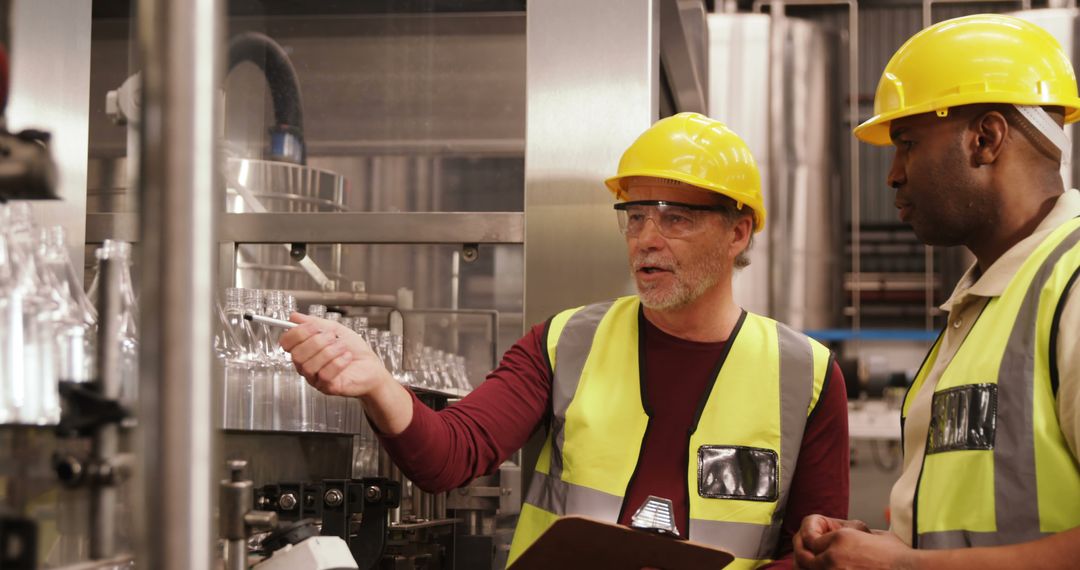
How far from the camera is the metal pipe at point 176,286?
729mm

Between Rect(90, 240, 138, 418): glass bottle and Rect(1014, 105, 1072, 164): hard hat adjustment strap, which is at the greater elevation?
Rect(1014, 105, 1072, 164): hard hat adjustment strap

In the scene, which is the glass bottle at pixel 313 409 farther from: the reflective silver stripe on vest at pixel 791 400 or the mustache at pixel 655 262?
the reflective silver stripe on vest at pixel 791 400

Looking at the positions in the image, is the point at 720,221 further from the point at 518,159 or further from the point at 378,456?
the point at 518,159

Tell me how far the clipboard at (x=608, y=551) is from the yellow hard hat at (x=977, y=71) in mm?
715

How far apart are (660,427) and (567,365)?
207 millimetres

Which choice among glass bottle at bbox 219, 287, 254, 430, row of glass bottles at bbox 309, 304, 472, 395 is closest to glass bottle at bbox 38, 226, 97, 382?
glass bottle at bbox 219, 287, 254, 430

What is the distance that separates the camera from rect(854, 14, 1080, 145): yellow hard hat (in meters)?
1.61

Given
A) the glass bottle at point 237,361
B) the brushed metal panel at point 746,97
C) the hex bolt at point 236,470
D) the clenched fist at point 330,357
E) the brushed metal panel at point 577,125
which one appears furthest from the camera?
the brushed metal panel at point 746,97

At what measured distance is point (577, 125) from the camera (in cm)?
226

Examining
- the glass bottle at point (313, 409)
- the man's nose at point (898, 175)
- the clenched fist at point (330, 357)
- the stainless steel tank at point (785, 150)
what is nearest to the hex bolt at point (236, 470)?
the clenched fist at point (330, 357)

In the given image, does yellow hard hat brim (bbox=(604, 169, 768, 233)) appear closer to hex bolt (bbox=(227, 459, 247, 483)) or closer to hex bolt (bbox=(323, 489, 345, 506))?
hex bolt (bbox=(323, 489, 345, 506))

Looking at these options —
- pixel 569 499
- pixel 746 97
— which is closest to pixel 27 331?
pixel 569 499

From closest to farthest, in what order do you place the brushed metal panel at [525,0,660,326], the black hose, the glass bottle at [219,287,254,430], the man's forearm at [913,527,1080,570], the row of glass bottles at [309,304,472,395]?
the man's forearm at [913,527,1080,570] → the glass bottle at [219,287,254,430] → the row of glass bottles at [309,304,472,395] → the brushed metal panel at [525,0,660,326] → the black hose

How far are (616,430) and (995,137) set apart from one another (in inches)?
31.3
